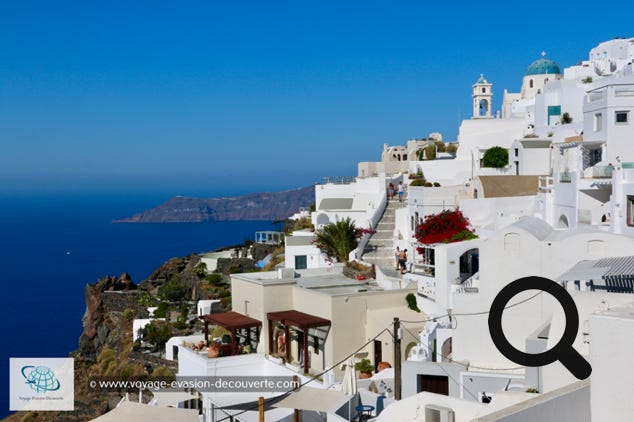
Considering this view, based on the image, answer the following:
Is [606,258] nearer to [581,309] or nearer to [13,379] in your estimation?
[581,309]

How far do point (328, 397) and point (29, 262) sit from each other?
154520 mm

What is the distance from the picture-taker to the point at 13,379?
23031 mm

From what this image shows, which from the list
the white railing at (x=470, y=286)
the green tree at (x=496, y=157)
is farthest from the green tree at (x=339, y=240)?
the white railing at (x=470, y=286)

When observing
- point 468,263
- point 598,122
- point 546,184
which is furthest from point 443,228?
point 598,122

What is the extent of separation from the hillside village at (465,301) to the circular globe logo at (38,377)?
4464 mm

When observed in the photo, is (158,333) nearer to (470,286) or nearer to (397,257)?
(397,257)

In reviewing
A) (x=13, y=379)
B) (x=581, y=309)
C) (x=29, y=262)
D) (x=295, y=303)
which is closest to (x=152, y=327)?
(x=13, y=379)

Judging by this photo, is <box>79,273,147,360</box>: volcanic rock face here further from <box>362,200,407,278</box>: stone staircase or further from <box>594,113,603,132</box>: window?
<box>594,113,603,132</box>: window

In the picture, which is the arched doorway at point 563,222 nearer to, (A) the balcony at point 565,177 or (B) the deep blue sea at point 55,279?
(A) the balcony at point 565,177

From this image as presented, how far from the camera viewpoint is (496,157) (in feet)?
112

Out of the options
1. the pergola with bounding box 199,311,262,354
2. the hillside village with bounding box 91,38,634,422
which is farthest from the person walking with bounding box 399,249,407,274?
the pergola with bounding box 199,311,262,354

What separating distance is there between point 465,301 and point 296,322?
5511 mm

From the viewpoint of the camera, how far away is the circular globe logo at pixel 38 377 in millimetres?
22953

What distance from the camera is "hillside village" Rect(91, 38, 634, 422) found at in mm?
9859
